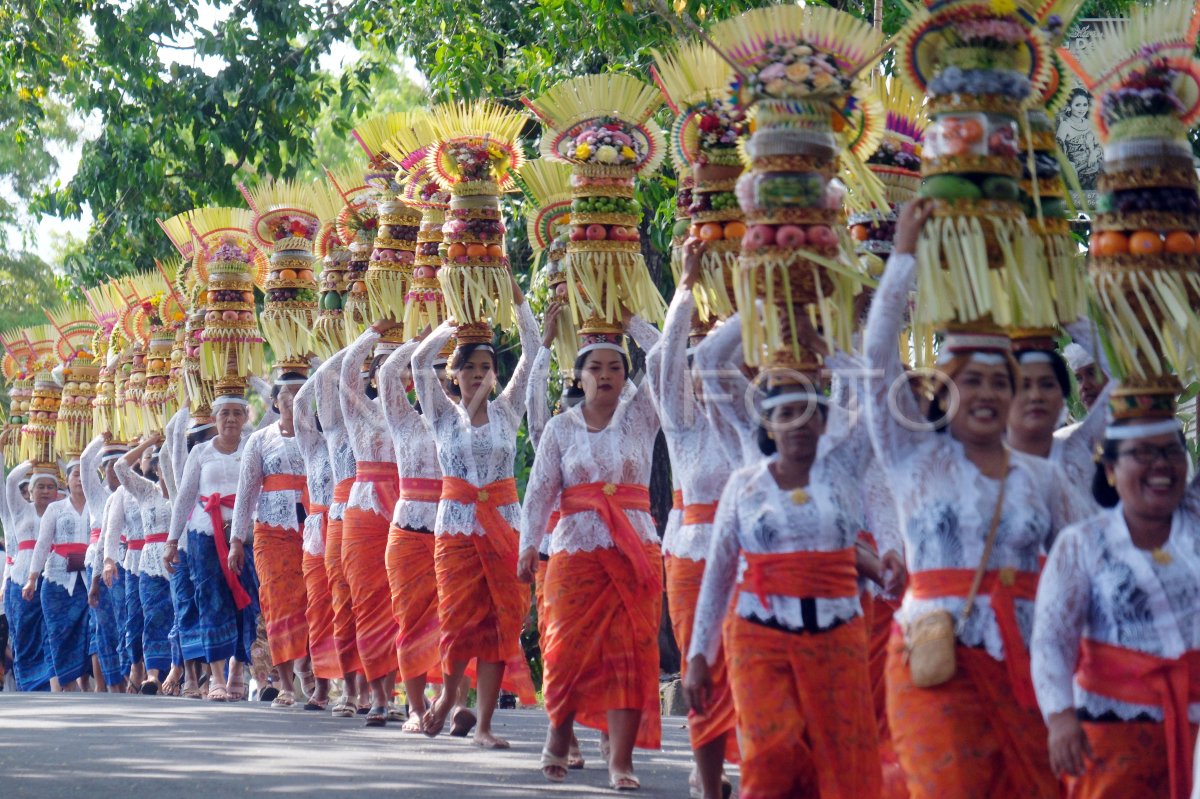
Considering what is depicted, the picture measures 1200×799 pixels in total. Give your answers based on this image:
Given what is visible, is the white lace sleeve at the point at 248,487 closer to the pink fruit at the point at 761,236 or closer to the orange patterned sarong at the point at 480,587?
the orange patterned sarong at the point at 480,587

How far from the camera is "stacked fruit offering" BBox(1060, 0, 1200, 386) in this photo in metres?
5.67

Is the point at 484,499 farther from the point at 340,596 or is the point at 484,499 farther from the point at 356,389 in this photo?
the point at 340,596

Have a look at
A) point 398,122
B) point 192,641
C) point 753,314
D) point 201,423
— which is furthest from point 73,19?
point 753,314

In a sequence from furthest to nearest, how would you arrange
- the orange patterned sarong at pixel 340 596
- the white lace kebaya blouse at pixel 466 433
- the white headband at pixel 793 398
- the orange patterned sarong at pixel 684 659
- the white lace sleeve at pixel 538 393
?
the orange patterned sarong at pixel 340 596
the white lace kebaya blouse at pixel 466 433
the white lace sleeve at pixel 538 393
the orange patterned sarong at pixel 684 659
the white headband at pixel 793 398

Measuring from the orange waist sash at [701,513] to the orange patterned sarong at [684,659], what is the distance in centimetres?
17

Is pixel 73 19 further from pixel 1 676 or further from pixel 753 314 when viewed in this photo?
pixel 753 314

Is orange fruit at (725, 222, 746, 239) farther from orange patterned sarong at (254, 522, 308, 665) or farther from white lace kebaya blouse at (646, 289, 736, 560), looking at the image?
orange patterned sarong at (254, 522, 308, 665)

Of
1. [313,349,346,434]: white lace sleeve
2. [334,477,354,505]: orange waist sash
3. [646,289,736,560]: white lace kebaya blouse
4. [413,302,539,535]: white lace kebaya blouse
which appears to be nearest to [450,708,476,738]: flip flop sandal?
[413,302,539,535]: white lace kebaya blouse

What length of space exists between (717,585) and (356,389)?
17.4ft

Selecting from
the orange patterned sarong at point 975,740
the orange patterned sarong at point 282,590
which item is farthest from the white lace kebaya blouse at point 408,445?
the orange patterned sarong at point 975,740

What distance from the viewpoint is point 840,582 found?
19.9ft

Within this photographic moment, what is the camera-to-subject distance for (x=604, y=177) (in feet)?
28.9

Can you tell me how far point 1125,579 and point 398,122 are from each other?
6700 millimetres

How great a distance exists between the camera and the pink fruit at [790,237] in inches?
246
